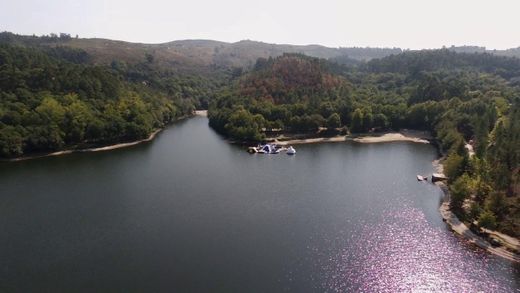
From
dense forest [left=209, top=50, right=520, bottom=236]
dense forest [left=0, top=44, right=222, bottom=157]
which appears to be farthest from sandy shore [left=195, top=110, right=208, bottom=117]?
dense forest [left=209, top=50, right=520, bottom=236]

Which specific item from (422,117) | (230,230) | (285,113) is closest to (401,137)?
(422,117)

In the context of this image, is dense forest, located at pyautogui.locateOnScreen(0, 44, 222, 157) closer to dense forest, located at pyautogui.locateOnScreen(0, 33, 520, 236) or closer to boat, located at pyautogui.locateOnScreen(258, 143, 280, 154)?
dense forest, located at pyautogui.locateOnScreen(0, 33, 520, 236)

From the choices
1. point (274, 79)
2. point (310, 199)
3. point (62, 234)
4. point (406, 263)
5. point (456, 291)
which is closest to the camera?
point (456, 291)

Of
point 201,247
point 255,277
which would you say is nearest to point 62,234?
point 201,247

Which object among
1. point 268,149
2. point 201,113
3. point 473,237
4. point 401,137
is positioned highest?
point 473,237

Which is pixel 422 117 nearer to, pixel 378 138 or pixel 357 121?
pixel 378 138

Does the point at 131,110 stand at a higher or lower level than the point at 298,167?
higher

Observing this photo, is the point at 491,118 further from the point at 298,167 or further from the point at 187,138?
the point at 187,138
